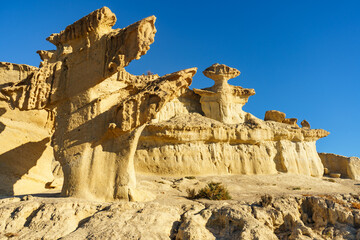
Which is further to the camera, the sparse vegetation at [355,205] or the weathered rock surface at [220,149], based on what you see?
the weathered rock surface at [220,149]

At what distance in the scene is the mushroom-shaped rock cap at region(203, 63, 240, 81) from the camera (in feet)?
90.6

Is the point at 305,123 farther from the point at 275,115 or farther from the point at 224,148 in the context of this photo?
the point at 224,148

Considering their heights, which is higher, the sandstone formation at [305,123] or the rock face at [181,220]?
the sandstone formation at [305,123]

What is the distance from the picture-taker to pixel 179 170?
56.5ft

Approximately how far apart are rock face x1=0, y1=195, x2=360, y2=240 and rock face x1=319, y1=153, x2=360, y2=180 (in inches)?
712

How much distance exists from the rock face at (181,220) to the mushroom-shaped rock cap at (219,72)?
20912mm

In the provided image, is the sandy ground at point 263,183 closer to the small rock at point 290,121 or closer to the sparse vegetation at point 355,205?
the sparse vegetation at point 355,205

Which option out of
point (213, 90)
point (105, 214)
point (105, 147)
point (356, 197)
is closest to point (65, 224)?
point (105, 214)

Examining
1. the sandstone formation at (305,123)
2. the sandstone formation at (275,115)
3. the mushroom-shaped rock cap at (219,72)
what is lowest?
the sandstone formation at (305,123)

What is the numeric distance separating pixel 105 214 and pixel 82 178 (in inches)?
99.4

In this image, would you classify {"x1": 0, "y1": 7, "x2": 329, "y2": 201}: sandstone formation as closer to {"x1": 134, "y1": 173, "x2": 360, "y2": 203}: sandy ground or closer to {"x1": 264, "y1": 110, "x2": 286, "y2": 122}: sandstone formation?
{"x1": 134, "y1": 173, "x2": 360, "y2": 203}: sandy ground

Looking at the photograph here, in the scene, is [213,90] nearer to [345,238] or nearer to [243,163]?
[243,163]

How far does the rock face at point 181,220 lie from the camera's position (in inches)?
233

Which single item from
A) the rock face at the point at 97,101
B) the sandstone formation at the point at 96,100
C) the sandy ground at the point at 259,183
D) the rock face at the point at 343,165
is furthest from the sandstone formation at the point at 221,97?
the rock face at the point at 97,101
